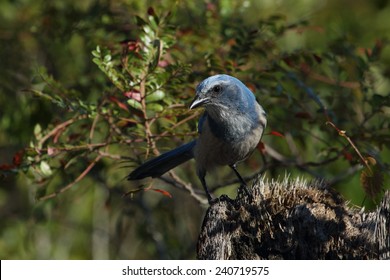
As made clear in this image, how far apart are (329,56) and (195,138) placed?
1.41m

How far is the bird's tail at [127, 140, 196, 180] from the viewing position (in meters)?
6.62

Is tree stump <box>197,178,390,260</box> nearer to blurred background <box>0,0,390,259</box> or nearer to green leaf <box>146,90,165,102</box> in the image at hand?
blurred background <box>0,0,390,259</box>

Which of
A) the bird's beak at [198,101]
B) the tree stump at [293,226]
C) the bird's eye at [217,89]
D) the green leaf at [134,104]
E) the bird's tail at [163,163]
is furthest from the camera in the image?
the bird's tail at [163,163]

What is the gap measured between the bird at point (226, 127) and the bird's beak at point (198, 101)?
0.03m

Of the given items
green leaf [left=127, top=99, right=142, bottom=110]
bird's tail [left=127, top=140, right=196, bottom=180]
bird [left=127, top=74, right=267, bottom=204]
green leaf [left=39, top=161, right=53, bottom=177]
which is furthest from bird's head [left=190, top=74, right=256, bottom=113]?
green leaf [left=39, top=161, right=53, bottom=177]

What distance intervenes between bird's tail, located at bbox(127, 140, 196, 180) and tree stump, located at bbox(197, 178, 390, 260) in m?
1.97

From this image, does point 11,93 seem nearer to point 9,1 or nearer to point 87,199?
point 9,1

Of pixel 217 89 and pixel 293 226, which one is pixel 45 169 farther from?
pixel 293 226

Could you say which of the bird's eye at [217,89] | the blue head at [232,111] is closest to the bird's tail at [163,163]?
the blue head at [232,111]

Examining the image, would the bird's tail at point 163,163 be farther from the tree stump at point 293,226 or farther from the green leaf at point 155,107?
the tree stump at point 293,226

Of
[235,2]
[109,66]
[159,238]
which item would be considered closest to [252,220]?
[109,66]

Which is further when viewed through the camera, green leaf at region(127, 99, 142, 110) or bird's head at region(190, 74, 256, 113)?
bird's head at region(190, 74, 256, 113)

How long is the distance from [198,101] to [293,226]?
1.86 metres

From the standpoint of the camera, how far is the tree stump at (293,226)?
13.8 feet
